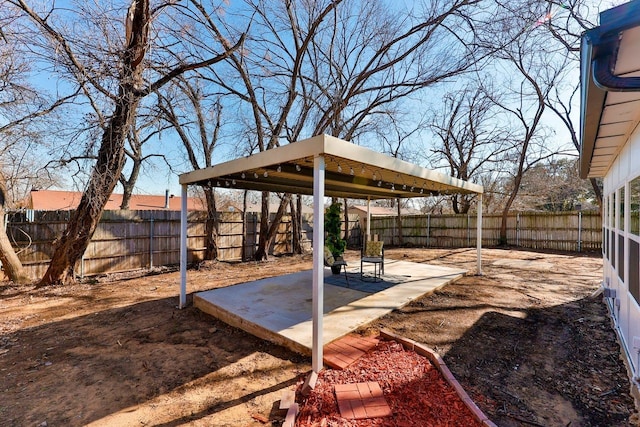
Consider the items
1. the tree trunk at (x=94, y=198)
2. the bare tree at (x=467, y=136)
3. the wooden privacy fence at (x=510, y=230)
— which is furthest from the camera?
the bare tree at (x=467, y=136)

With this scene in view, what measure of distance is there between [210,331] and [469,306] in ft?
12.5

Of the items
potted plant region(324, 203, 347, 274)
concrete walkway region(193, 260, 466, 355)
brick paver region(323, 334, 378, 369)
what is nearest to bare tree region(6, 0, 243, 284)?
concrete walkway region(193, 260, 466, 355)

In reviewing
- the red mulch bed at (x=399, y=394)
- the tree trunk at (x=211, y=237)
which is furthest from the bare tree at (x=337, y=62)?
the red mulch bed at (x=399, y=394)

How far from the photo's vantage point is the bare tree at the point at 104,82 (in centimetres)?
457

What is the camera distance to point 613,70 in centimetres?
139

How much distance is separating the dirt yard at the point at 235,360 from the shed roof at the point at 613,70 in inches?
87.6

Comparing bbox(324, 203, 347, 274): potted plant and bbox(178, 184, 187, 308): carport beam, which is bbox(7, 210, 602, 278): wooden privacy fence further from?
bbox(324, 203, 347, 274): potted plant

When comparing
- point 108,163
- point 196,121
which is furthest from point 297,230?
point 108,163

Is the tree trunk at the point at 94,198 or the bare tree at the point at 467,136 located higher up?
the bare tree at the point at 467,136

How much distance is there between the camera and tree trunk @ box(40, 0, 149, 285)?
16.4 ft

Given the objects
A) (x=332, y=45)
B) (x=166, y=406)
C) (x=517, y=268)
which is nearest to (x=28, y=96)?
(x=166, y=406)

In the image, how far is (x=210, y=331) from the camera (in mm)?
3633

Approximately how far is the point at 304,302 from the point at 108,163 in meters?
4.88

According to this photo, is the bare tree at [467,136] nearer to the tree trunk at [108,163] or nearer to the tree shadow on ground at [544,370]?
the tree shadow on ground at [544,370]
